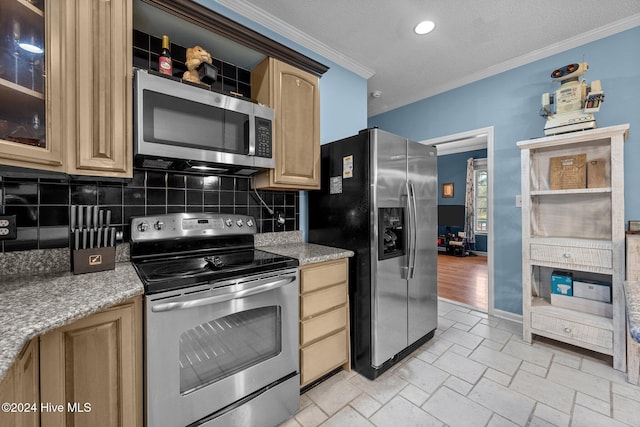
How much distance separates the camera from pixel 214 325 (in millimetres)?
1247

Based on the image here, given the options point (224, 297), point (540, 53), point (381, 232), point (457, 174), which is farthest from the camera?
point (457, 174)

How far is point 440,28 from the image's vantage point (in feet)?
7.30

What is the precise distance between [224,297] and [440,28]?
2651 millimetres

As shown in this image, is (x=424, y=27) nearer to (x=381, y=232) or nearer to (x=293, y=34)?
(x=293, y=34)

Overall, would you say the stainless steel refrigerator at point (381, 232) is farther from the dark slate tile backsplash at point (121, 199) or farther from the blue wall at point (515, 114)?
the blue wall at point (515, 114)

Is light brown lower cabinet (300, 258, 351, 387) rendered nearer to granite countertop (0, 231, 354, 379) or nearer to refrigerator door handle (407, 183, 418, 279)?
granite countertop (0, 231, 354, 379)

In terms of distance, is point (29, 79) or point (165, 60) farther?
point (165, 60)

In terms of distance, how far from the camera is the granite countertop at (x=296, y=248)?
66.5 inches

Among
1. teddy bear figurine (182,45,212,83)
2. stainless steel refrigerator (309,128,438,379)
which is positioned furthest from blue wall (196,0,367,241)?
teddy bear figurine (182,45,212,83)

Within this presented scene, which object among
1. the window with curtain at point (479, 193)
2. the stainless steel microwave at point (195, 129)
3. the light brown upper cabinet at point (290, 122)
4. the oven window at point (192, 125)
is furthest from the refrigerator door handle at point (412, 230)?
the window with curtain at point (479, 193)

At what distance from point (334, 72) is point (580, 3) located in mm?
1937

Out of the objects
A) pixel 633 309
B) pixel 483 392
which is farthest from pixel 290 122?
pixel 483 392

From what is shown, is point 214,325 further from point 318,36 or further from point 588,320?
point 588,320

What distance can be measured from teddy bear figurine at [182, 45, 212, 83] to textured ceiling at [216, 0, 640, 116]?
56 cm
